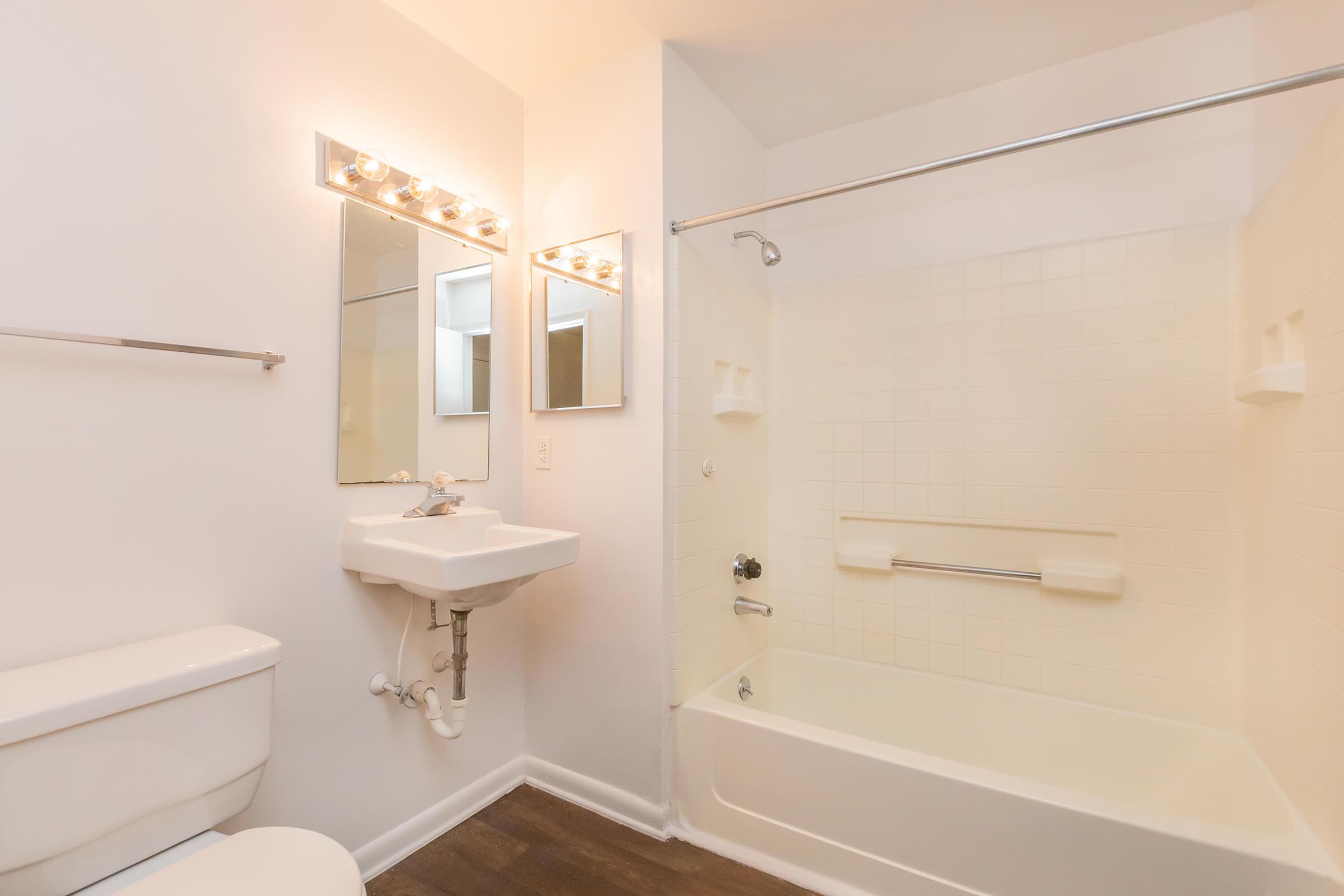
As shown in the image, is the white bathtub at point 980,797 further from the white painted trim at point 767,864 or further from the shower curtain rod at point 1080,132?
the shower curtain rod at point 1080,132

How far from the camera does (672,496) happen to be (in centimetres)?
189

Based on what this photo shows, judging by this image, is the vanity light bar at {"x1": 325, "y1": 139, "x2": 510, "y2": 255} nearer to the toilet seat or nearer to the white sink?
the white sink

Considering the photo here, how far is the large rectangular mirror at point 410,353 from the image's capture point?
1630mm

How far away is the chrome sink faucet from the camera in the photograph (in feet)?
5.69

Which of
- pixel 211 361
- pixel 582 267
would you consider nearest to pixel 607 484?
pixel 582 267

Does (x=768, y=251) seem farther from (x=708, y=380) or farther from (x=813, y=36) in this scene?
(x=813, y=36)

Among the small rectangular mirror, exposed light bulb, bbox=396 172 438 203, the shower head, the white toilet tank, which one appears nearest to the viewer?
the white toilet tank

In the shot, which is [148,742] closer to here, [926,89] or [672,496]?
[672,496]

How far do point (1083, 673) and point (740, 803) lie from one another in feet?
3.83

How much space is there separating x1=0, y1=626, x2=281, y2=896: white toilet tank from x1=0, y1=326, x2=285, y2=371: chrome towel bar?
0.58 m

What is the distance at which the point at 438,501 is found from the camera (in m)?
1.75

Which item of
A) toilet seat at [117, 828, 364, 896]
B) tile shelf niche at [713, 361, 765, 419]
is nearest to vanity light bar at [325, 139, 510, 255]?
tile shelf niche at [713, 361, 765, 419]

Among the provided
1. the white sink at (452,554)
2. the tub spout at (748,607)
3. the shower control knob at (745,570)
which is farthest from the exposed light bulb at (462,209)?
the tub spout at (748,607)

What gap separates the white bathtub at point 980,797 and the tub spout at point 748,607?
235 millimetres
